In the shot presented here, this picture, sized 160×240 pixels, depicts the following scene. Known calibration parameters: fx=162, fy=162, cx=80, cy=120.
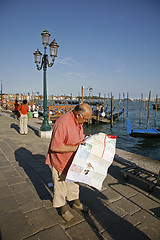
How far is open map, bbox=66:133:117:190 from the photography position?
1983mm

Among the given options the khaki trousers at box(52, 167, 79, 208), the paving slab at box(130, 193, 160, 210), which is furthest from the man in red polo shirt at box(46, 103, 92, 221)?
the paving slab at box(130, 193, 160, 210)

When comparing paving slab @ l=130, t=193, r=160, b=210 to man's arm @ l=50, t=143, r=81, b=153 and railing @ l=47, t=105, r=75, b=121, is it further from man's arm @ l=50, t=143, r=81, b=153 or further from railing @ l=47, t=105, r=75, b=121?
railing @ l=47, t=105, r=75, b=121

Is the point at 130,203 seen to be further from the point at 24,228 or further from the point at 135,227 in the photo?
the point at 24,228

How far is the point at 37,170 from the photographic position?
3842 millimetres

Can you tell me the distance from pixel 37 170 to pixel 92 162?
2.26 metres

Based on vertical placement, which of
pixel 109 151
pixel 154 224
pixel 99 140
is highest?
pixel 99 140

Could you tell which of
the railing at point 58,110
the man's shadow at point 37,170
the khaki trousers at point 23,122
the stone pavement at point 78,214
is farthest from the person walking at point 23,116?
the railing at point 58,110

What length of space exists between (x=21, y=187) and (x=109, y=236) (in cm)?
182

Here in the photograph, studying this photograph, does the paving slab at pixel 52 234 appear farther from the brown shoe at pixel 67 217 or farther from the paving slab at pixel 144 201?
the paving slab at pixel 144 201

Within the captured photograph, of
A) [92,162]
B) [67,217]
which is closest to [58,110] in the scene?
[67,217]

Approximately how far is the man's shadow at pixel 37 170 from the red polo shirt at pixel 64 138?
978 mm

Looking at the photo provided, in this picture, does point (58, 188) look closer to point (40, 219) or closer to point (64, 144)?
point (40, 219)

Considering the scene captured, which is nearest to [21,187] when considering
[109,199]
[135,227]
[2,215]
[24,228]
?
[2,215]

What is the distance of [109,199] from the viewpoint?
2785 mm
